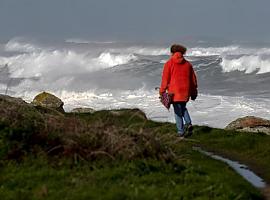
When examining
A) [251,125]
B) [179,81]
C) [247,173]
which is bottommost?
[251,125]

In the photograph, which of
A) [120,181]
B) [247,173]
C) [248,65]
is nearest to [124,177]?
[120,181]

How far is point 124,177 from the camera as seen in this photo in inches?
494

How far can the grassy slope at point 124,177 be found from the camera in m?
11.5

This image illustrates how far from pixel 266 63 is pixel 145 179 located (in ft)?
407

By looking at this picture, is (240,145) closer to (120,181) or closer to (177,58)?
(177,58)

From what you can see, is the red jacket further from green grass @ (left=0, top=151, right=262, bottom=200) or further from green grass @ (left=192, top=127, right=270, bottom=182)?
green grass @ (left=0, top=151, right=262, bottom=200)

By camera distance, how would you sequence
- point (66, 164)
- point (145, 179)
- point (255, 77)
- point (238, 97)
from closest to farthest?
point (145, 179), point (66, 164), point (238, 97), point (255, 77)

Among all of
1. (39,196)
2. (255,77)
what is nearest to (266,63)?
(255,77)

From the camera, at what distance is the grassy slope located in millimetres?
11461

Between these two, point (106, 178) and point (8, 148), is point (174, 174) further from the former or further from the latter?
point (8, 148)

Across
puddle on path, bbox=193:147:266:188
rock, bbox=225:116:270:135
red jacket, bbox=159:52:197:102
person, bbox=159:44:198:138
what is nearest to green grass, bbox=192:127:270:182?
puddle on path, bbox=193:147:266:188

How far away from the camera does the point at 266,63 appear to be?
438 feet

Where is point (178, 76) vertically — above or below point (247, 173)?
above

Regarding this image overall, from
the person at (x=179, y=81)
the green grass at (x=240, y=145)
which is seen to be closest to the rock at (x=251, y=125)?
the green grass at (x=240, y=145)
